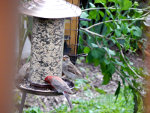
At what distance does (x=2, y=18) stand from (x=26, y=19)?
3804 millimetres

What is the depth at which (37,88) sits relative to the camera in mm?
2727

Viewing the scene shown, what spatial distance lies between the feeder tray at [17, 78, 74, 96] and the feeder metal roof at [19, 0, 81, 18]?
708 mm

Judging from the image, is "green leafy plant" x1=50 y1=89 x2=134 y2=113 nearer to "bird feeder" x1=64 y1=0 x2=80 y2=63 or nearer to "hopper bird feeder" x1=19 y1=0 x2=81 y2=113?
"bird feeder" x1=64 y1=0 x2=80 y2=63

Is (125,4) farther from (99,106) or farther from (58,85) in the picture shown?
(99,106)

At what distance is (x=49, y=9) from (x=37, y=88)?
808mm

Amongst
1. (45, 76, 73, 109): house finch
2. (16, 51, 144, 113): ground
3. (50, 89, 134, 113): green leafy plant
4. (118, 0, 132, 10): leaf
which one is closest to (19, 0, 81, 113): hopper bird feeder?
(45, 76, 73, 109): house finch

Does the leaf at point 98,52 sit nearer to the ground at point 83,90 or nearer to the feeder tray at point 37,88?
the feeder tray at point 37,88

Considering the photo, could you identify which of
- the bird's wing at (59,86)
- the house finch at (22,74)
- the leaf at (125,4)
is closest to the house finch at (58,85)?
the bird's wing at (59,86)

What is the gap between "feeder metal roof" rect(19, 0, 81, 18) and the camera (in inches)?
97.9

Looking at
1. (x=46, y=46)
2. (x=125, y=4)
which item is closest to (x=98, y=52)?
(x=125, y=4)

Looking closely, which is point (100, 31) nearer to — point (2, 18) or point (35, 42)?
point (35, 42)

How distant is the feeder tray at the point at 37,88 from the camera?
8.34ft

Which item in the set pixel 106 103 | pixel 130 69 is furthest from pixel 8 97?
pixel 106 103

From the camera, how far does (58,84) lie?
8.65ft
